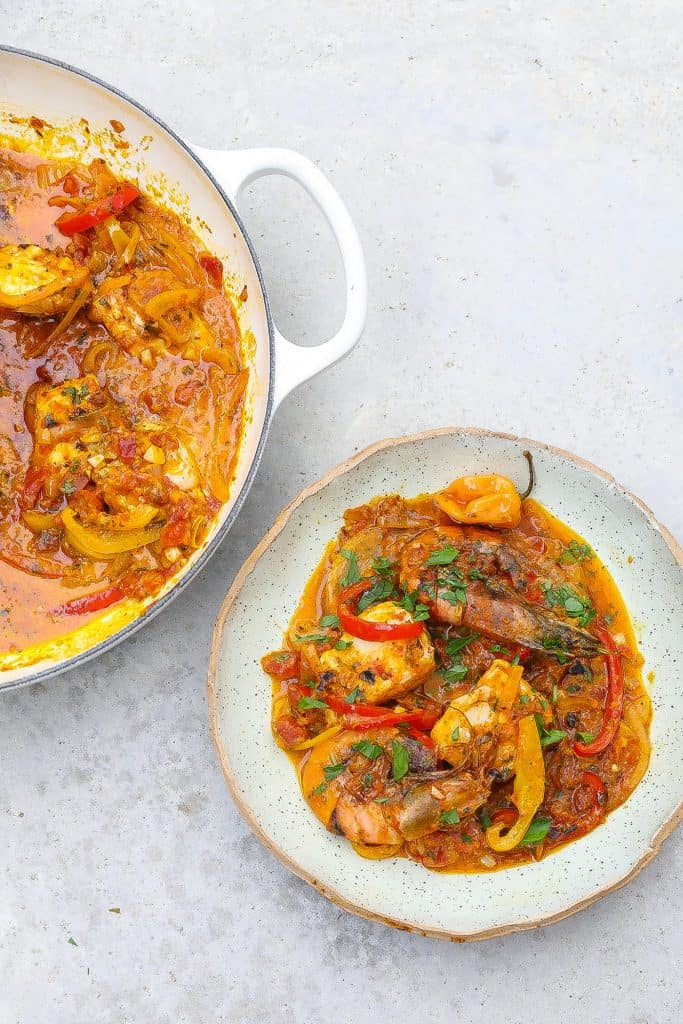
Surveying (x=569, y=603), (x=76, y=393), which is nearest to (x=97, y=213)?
(x=76, y=393)

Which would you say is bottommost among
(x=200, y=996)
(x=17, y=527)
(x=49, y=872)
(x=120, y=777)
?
(x=200, y=996)

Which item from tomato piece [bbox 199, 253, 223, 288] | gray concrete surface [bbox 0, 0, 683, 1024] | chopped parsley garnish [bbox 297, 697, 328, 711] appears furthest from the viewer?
gray concrete surface [bbox 0, 0, 683, 1024]

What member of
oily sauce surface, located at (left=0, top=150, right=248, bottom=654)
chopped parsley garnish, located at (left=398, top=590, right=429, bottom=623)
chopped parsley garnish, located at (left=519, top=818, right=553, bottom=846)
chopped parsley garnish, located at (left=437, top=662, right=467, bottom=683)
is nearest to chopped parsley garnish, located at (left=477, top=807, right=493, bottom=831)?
chopped parsley garnish, located at (left=519, top=818, right=553, bottom=846)

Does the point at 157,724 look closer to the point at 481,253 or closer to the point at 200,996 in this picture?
the point at 200,996

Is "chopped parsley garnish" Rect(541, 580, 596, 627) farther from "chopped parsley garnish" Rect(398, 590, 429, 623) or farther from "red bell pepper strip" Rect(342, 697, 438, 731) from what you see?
"red bell pepper strip" Rect(342, 697, 438, 731)

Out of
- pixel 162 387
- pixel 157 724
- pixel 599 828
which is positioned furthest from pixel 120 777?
pixel 599 828

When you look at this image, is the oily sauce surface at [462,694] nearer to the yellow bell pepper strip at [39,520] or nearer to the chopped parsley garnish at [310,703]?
the chopped parsley garnish at [310,703]

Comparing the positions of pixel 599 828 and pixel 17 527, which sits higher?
pixel 17 527
